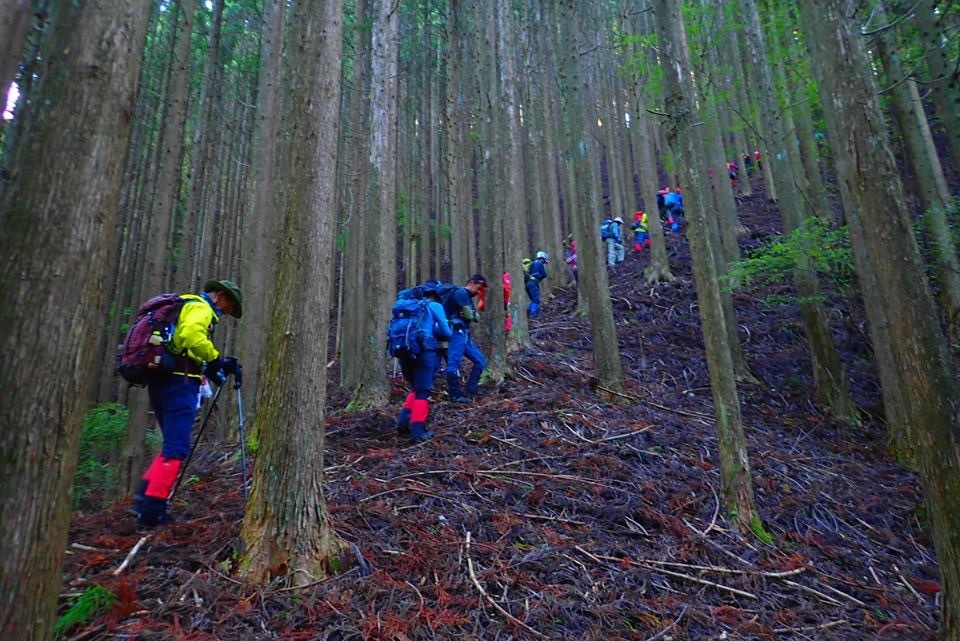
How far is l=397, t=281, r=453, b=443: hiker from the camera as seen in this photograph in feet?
21.7

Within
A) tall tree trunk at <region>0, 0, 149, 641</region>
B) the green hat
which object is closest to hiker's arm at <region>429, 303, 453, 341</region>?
the green hat

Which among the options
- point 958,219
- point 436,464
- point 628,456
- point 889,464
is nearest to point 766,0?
point 958,219

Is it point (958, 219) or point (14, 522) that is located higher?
point (958, 219)

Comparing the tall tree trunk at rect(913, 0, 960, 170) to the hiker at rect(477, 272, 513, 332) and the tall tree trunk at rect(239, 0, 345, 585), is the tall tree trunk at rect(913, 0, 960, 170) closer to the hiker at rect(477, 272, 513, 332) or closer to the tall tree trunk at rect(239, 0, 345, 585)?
the hiker at rect(477, 272, 513, 332)

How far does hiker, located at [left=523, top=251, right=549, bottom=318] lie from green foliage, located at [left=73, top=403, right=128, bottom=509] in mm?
9472

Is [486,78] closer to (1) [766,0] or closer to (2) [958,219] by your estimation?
(1) [766,0]

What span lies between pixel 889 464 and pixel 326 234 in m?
8.22

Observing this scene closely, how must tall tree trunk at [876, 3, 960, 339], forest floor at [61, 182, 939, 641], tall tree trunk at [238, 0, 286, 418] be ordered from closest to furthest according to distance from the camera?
1. forest floor at [61, 182, 939, 641]
2. tall tree trunk at [876, 3, 960, 339]
3. tall tree trunk at [238, 0, 286, 418]

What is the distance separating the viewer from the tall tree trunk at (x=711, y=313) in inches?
205

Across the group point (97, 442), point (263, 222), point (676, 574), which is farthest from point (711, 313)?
point (97, 442)

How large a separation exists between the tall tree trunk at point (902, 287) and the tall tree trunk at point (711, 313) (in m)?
1.38

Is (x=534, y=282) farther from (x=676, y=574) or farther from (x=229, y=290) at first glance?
(x=676, y=574)

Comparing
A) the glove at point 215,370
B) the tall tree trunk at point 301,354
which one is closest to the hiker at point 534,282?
the glove at point 215,370

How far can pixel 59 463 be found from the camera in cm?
225
